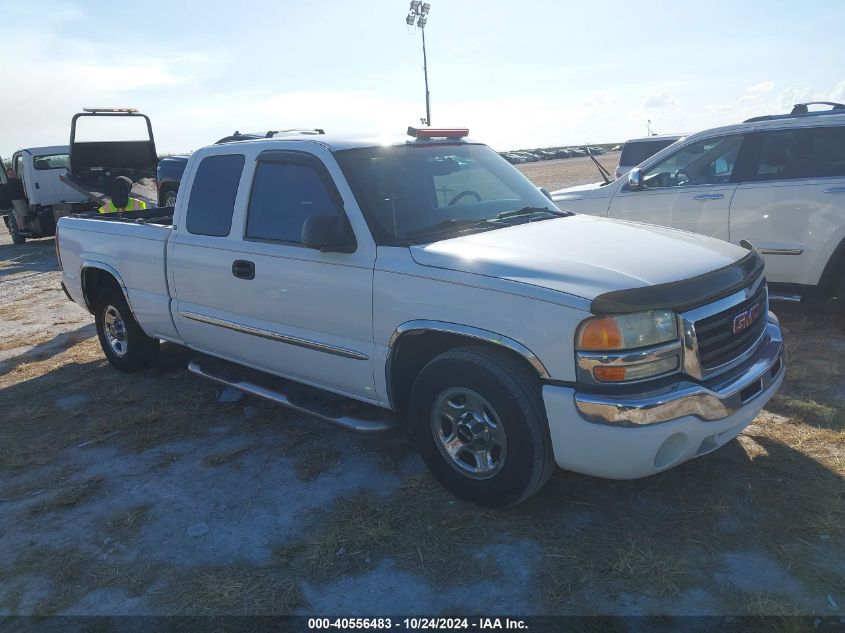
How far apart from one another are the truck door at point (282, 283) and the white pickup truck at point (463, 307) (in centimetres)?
1

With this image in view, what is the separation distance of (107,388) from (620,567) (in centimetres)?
457

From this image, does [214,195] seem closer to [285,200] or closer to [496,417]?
[285,200]

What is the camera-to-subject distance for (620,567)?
302 centimetres

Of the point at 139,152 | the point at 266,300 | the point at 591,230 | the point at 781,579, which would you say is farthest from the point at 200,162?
the point at 139,152

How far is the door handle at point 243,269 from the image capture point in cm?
441

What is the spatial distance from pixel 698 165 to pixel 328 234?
4.59 m

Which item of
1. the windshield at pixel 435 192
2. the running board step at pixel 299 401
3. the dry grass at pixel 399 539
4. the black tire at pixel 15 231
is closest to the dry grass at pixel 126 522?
the dry grass at pixel 399 539

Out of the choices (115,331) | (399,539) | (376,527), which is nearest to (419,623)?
(399,539)

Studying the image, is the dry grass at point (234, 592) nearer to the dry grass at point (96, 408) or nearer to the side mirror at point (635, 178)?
the dry grass at point (96, 408)

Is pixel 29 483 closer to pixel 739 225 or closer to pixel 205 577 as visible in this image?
pixel 205 577

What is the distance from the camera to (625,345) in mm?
3020

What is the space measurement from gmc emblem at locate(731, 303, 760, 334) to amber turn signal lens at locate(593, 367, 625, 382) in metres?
0.76

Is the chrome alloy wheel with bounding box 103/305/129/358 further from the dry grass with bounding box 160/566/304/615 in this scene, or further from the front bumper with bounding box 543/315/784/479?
the front bumper with bounding box 543/315/784/479

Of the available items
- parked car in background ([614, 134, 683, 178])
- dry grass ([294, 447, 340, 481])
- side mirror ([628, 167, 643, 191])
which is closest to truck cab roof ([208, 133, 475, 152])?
dry grass ([294, 447, 340, 481])
